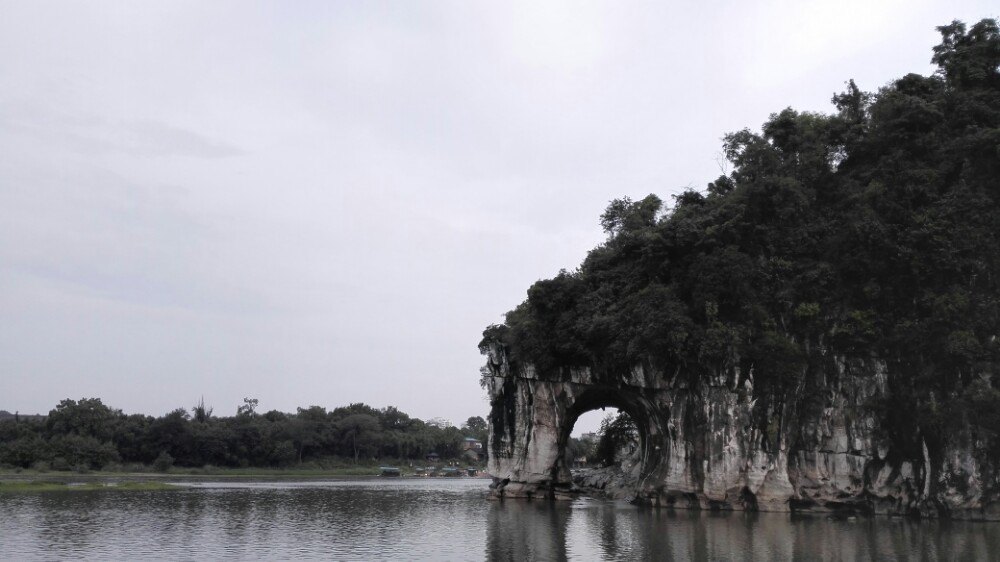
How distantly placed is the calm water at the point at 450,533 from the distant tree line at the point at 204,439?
2540 cm

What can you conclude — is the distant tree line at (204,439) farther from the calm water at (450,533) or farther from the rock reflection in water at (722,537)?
the rock reflection in water at (722,537)

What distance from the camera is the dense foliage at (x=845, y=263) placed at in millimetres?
26406

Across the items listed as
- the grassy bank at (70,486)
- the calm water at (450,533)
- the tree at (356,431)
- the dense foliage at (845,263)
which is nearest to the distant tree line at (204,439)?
the tree at (356,431)

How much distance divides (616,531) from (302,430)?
189ft

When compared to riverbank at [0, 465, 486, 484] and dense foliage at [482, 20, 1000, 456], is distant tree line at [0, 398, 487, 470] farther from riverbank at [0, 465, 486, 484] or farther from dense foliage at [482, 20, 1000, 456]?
dense foliage at [482, 20, 1000, 456]

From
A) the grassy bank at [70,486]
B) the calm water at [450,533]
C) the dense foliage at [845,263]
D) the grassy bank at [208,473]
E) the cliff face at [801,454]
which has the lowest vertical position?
the grassy bank at [208,473]

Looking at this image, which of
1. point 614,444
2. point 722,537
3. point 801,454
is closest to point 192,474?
point 614,444

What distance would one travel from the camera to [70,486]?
42.6 meters

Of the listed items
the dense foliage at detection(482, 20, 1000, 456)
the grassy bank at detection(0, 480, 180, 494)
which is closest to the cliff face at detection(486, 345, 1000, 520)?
the dense foliage at detection(482, 20, 1000, 456)

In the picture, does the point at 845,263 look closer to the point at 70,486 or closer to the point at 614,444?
the point at 614,444

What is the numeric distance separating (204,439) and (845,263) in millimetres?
55447

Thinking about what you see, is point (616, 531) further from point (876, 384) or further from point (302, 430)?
point (302, 430)

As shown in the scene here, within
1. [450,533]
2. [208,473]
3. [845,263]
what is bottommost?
[208,473]

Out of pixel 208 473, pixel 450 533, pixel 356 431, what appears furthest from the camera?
pixel 356 431
